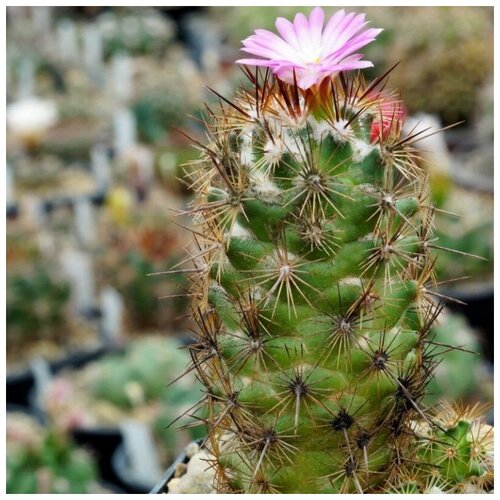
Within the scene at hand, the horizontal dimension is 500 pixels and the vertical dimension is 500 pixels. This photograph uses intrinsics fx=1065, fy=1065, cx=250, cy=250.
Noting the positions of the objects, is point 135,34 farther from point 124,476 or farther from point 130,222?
point 124,476

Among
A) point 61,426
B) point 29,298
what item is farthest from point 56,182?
point 61,426

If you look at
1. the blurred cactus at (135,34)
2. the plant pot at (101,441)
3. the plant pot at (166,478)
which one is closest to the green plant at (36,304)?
the plant pot at (101,441)

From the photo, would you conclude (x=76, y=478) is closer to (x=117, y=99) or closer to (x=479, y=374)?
(x=479, y=374)

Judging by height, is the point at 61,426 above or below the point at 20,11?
below

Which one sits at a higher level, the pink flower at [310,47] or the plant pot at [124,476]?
the pink flower at [310,47]

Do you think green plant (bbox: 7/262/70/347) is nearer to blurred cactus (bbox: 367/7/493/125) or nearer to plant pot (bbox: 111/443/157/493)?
plant pot (bbox: 111/443/157/493)

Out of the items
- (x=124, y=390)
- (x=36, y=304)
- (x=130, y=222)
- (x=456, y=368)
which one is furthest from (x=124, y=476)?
(x=130, y=222)

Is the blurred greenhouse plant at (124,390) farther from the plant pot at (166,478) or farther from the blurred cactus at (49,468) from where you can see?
the plant pot at (166,478)
